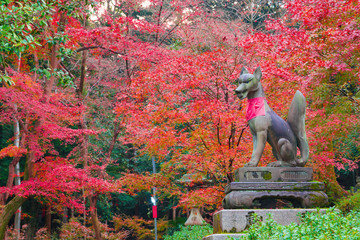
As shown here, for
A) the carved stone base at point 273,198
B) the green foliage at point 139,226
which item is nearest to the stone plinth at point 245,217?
the carved stone base at point 273,198

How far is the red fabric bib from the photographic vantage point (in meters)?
5.72

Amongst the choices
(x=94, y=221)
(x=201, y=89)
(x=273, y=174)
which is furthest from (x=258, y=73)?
(x=94, y=221)

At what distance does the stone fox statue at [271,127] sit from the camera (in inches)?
222

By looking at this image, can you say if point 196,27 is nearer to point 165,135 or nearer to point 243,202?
point 165,135

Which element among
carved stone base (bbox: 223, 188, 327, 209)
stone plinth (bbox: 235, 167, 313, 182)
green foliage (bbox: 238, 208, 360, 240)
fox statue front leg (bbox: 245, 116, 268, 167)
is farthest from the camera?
fox statue front leg (bbox: 245, 116, 268, 167)

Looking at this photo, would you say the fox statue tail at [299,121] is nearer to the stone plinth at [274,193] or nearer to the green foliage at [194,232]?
the stone plinth at [274,193]

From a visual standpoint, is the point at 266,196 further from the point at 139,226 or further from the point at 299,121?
the point at 139,226

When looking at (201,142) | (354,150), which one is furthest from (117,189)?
(354,150)

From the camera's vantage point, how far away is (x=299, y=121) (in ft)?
19.3

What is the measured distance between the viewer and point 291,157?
5.71m

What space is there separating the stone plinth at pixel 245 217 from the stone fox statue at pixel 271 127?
77cm

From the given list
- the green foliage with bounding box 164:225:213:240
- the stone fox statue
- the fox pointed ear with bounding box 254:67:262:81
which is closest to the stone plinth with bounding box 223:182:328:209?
the stone fox statue

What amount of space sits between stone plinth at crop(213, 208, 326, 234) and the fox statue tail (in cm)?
95

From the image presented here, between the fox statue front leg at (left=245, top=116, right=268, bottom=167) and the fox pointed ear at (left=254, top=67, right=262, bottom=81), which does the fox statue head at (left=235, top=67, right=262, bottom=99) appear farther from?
the fox statue front leg at (left=245, top=116, right=268, bottom=167)
